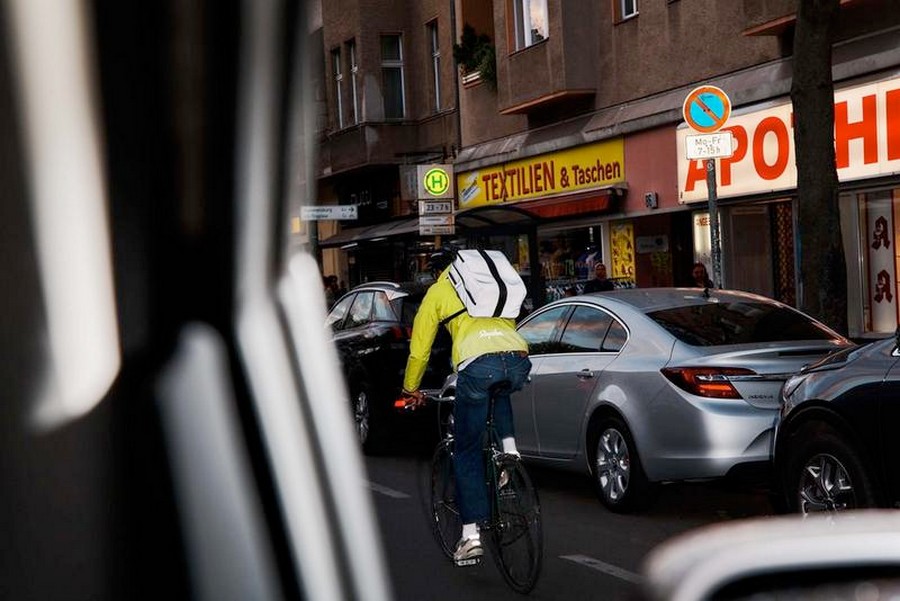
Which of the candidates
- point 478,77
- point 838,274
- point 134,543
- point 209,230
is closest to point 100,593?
point 134,543

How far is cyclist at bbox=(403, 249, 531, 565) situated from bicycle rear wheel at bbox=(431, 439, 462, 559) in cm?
43

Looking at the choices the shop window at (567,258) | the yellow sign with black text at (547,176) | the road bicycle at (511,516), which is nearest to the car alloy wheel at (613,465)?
the road bicycle at (511,516)

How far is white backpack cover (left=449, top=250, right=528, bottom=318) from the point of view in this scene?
6.93 metres

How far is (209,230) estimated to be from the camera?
3.77 ft

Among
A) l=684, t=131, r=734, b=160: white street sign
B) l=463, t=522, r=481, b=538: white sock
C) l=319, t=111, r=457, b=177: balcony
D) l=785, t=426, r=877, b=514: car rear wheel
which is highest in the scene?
l=319, t=111, r=457, b=177: balcony

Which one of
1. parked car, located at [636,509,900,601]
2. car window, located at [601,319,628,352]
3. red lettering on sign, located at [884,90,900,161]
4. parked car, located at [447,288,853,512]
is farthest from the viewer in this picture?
red lettering on sign, located at [884,90,900,161]

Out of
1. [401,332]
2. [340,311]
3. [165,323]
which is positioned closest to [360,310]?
[340,311]

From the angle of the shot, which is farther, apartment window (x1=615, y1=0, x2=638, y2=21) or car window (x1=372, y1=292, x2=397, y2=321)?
apartment window (x1=615, y1=0, x2=638, y2=21)

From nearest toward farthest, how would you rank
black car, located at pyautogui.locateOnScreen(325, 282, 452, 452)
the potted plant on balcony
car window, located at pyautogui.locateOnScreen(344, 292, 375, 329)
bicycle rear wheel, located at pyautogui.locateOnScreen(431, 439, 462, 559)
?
bicycle rear wheel, located at pyautogui.locateOnScreen(431, 439, 462, 559) < black car, located at pyautogui.locateOnScreen(325, 282, 452, 452) < car window, located at pyautogui.locateOnScreen(344, 292, 375, 329) < the potted plant on balcony

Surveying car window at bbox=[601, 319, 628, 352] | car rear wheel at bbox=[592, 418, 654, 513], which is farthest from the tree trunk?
car rear wheel at bbox=[592, 418, 654, 513]

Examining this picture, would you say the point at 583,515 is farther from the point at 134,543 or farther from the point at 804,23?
the point at 134,543

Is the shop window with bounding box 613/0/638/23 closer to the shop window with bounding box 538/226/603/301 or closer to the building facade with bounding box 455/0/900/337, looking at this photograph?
→ the building facade with bounding box 455/0/900/337

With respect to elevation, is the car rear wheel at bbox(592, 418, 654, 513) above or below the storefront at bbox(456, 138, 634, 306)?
below

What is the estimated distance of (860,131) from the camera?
1659 cm
